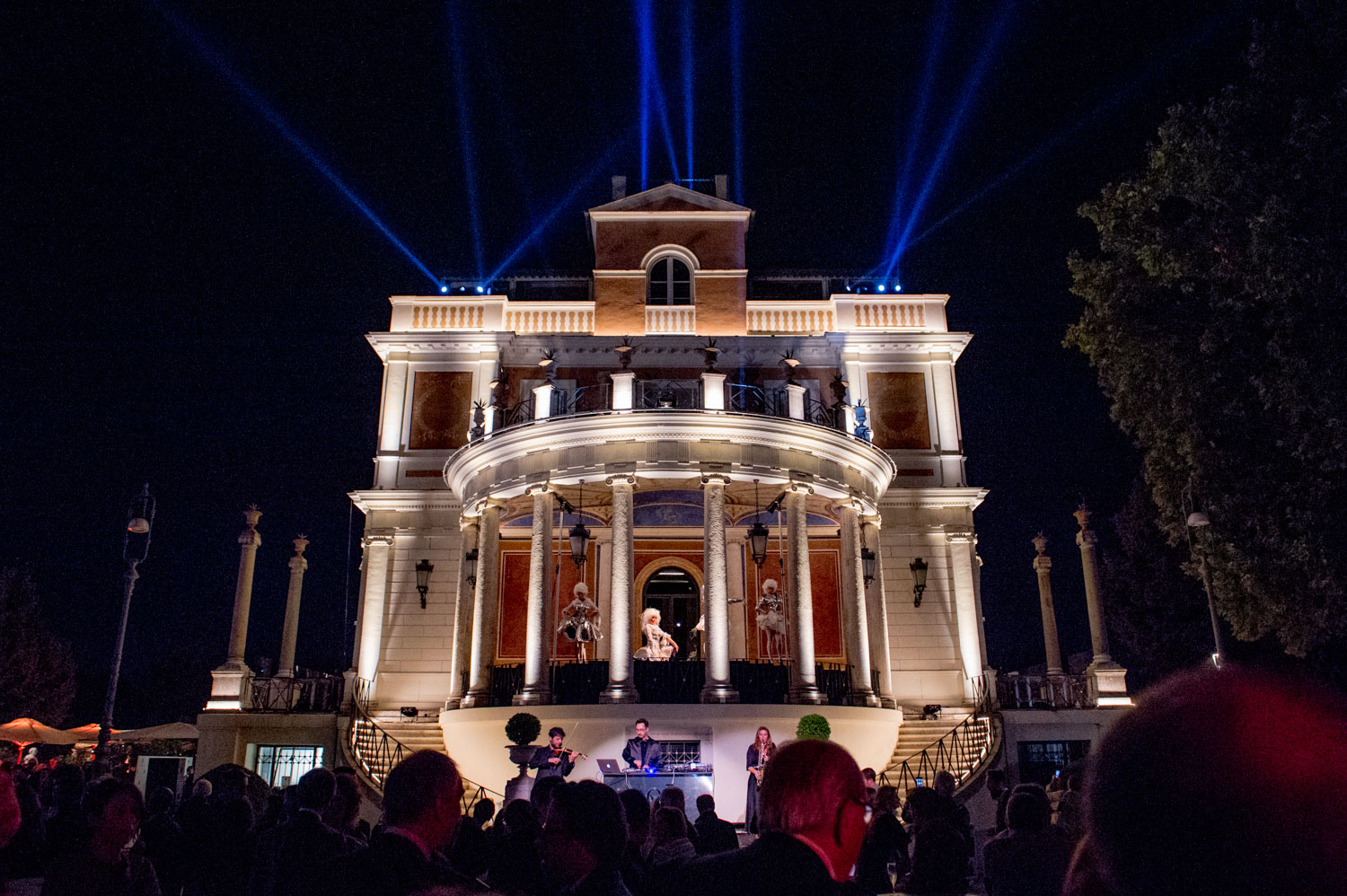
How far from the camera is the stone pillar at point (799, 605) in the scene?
18094 mm

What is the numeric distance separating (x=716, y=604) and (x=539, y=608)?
11.9 ft

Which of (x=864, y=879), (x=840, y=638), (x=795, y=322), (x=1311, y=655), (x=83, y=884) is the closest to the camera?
(x=83, y=884)

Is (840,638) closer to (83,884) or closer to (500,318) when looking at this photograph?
(500,318)

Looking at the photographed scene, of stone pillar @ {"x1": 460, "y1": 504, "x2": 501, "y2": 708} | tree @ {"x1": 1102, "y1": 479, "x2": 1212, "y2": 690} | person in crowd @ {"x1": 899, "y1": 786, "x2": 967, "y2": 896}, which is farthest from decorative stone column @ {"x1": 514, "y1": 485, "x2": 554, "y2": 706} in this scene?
tree @ {"x1": 1102, "y1": 479, "x2": 1212, "y2": 690}

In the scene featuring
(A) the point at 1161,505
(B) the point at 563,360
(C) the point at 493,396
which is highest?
(B) the point at 563,360

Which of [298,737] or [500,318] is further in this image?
[500,318]

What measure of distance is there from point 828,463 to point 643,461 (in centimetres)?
426

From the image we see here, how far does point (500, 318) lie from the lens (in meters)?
24.9

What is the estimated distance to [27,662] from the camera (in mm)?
41656

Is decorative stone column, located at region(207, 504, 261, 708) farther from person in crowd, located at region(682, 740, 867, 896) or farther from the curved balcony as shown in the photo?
person in crowd, located at region(682, 740, 867, 896)

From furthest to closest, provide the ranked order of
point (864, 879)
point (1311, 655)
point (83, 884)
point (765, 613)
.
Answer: point (765, 613) → point (1311, 655) → point (864, 879) → point (83, 884)

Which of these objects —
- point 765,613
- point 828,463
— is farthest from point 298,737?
point 828,463

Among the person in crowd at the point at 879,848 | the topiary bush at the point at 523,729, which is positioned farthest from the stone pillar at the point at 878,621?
the person in crowd at the point at 879,848

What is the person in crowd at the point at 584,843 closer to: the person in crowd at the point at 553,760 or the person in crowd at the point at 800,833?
the person in crowd at the point at 800,833
